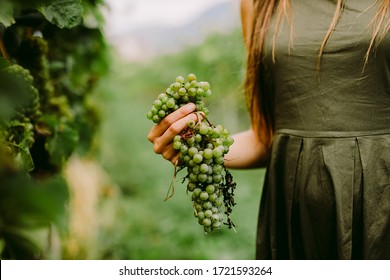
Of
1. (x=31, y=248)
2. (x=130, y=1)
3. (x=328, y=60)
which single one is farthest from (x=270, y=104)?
(x=130, y=1)

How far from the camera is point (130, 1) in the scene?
323 centimetres

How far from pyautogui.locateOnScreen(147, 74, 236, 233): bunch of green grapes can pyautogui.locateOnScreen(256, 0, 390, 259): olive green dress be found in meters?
0.43

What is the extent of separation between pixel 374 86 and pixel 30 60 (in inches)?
43.6

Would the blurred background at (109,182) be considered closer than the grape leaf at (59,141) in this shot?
Yes

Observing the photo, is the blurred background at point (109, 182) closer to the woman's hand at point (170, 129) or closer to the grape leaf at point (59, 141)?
the grape leaf at point (59, 141)

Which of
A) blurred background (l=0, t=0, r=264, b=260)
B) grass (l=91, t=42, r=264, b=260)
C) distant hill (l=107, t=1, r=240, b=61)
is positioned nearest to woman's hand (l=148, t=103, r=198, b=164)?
blurred background (l=0, t=0, r=264, b=260)

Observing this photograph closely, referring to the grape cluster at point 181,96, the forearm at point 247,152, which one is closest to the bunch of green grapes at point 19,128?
the grape cluster at point 181,96

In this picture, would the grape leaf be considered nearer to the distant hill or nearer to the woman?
the woman

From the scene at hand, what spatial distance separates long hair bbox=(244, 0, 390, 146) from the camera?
140 cm

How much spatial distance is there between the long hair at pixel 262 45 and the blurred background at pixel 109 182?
8.3 inches

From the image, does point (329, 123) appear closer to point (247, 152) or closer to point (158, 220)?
point (247, 152)

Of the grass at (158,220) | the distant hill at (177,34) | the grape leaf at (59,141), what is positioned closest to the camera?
the grape leaf at (59,141)

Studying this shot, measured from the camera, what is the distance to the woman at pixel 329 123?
1452 mm
